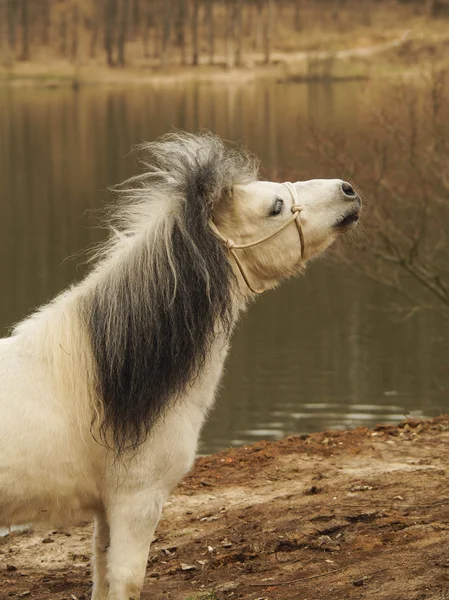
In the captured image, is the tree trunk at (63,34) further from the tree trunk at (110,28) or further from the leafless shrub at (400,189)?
the leafless shrub at (400,189)

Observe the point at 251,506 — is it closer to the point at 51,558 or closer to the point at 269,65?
the point at 51,558

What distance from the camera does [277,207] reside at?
3.83 metres

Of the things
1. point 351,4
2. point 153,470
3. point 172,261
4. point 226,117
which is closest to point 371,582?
point 153,470

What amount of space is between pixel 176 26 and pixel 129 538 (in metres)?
64.2

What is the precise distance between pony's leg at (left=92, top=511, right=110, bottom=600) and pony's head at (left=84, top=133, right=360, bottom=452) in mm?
562

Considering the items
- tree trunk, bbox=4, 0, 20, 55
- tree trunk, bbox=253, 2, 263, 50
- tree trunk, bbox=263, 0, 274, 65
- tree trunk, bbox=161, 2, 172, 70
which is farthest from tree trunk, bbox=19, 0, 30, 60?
tree trunk, bbox=263, 0, 274, 65

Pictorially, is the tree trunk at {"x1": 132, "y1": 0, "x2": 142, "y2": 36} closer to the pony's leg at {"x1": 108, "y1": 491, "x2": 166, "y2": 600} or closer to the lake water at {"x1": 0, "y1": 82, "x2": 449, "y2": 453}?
the lake water at {"x1": 0, "y1": 82, "x2": 449, "y2": 453}

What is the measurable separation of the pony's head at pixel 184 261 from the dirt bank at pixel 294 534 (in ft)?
3.93

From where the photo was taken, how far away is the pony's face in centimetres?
383

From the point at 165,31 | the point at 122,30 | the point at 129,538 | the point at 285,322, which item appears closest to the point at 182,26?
the point at 165,31

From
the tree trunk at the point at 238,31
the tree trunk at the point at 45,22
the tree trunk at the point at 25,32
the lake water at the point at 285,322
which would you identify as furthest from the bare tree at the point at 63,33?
the lake water at the point at 285,322

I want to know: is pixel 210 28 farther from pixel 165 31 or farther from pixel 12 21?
pixel 12 21

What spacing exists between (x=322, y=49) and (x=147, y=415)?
54.3 meters

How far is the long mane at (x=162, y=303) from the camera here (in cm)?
362
